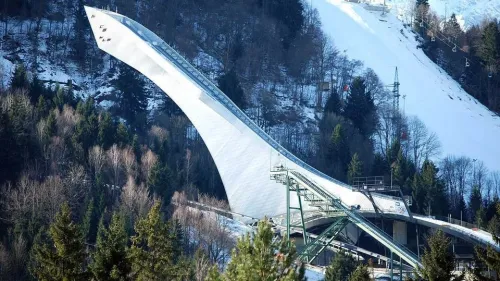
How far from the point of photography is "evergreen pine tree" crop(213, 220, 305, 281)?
442 inches

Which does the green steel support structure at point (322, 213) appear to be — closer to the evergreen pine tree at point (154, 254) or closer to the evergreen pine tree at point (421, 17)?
the evergreen pine tree at point (154, 254)

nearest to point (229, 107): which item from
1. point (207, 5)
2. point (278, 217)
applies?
point (278, 217)

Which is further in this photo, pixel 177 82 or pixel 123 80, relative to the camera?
pixel 123 80

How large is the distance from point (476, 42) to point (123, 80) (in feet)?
73.3

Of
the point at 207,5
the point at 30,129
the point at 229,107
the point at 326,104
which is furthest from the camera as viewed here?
the point at 207,5

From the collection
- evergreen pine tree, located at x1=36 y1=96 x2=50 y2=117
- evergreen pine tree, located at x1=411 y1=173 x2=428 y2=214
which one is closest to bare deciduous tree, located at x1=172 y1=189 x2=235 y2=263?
evergreen pine tree, located at x1=36 y1=96 x2=50 y2=117

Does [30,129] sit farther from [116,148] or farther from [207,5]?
[207,5]

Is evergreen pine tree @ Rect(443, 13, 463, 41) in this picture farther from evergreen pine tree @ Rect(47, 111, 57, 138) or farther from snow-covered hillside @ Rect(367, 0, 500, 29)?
evergreen pine tree @ Rect(47, 111, 57, 138)

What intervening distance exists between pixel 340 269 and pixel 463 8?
153 ft

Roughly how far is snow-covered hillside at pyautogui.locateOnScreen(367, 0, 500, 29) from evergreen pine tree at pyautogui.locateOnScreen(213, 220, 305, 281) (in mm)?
47824

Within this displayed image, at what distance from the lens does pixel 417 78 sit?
47.1 metres

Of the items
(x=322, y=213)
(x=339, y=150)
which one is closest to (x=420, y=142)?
(x=339, y=150)

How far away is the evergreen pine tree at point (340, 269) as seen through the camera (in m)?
22.0

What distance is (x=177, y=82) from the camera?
106 ft
